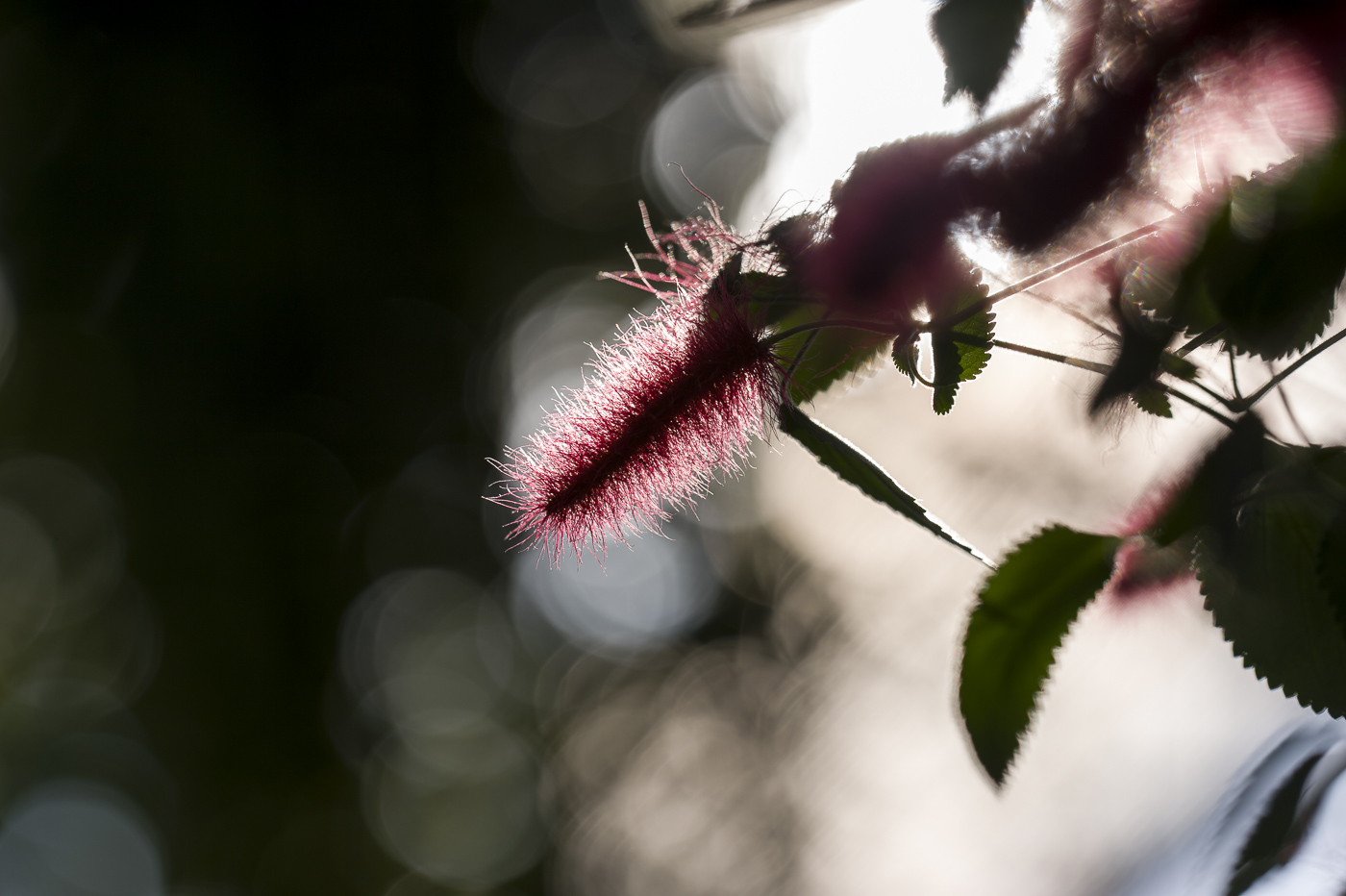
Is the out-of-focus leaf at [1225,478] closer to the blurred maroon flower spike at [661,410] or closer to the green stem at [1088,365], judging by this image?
the green stem at [1088,365]

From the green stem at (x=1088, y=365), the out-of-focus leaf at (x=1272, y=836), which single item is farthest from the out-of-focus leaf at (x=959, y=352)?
the out-of-focus leaf at (x=1272, y=836)

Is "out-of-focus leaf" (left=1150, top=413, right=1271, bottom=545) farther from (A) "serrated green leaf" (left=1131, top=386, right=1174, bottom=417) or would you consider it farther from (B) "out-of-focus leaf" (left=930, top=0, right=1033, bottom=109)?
(B) "out-of-focus leaf" (left=930, top=0, right=1033, bottom=109)

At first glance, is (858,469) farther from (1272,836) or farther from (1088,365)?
(1272,836)

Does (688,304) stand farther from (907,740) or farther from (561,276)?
(561,276)

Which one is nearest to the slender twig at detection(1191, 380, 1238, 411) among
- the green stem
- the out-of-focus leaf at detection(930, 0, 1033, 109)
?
the green stem

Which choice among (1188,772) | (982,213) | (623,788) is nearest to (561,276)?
(623,788)
